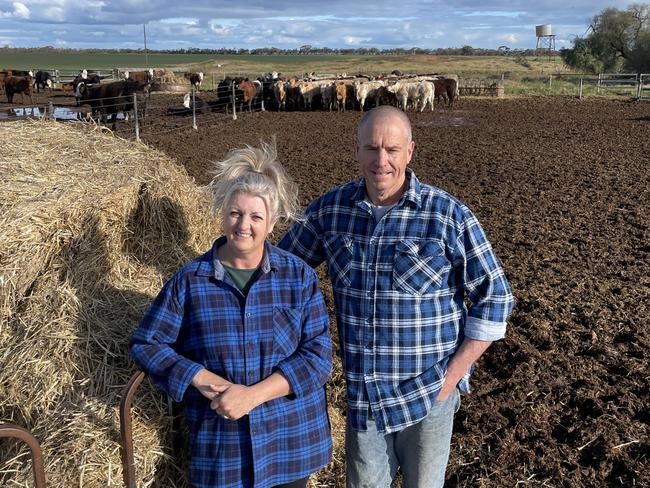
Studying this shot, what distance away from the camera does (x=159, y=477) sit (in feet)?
8.48

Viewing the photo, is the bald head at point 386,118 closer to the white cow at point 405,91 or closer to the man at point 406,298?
the man at point 406,298

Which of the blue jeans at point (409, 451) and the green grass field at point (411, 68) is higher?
the green grass field at point (411, 68)

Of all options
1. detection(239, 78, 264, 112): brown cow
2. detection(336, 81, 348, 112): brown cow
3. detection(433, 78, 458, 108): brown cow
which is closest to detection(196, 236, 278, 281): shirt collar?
detection(239, 78, 264, 112): brown cow

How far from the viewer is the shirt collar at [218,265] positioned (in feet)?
7.20

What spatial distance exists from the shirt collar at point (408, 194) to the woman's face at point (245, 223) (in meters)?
0.40

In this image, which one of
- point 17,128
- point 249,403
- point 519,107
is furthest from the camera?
point 519,107

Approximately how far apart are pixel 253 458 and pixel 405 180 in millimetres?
1174

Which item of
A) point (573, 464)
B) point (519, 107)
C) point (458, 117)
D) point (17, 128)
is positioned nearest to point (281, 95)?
point (458, 117)

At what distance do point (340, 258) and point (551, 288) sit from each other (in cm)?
403

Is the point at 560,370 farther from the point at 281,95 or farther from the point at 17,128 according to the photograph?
the point at 281,95

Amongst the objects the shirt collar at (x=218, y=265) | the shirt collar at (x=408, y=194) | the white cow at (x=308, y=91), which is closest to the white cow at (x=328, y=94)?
the white cow at (x=308, y=91)

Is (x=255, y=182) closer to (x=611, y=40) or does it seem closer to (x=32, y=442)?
(x=32, y=442)

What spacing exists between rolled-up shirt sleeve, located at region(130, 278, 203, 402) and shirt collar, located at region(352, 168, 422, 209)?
30.0 inches

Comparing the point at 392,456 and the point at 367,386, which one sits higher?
the point at 367,386
